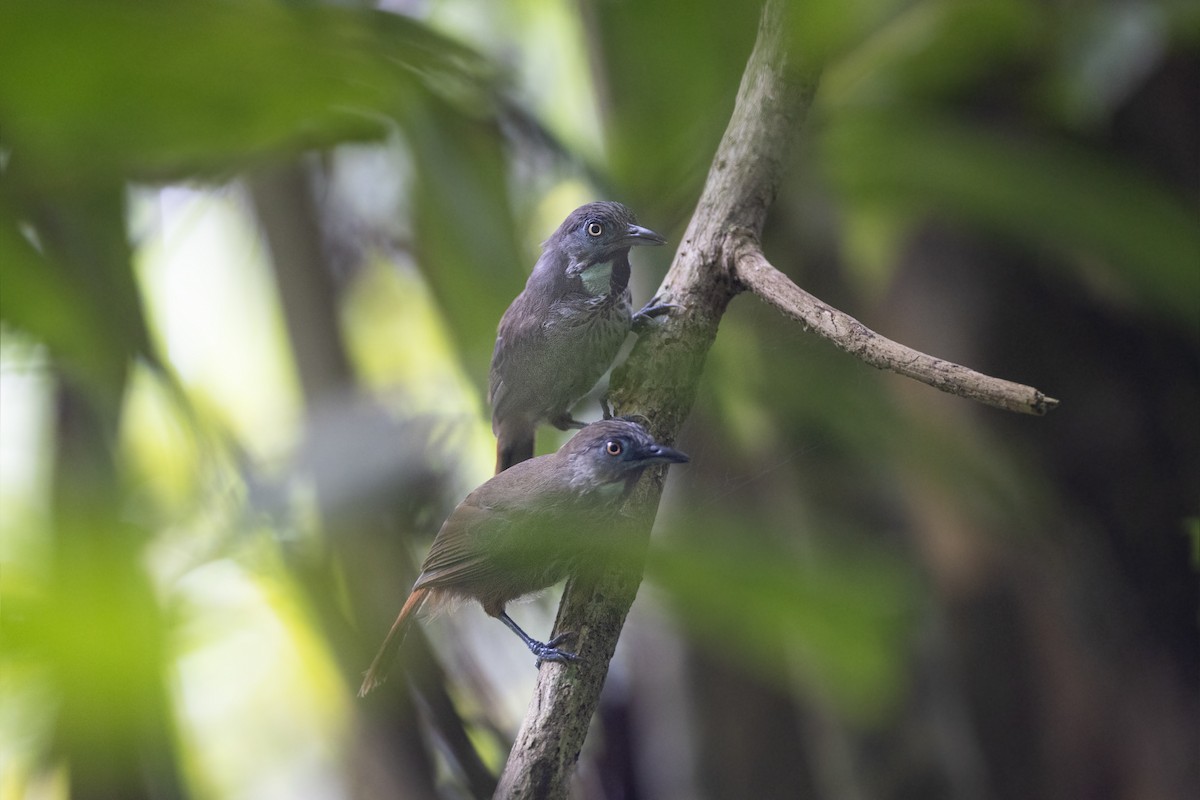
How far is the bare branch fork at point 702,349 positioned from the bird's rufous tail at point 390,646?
0.19m

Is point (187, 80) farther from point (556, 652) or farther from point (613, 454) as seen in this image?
point (556, 652)

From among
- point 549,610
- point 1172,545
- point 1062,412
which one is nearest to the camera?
point 549,610

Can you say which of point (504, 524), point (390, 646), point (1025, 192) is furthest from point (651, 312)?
point (1025, 192)

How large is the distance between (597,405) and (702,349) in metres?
0.16

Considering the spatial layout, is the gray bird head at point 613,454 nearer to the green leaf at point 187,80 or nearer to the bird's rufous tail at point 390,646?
the bird's rufous tail at point 390,646

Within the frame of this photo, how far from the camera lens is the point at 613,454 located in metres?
1.16

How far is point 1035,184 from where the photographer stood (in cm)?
295

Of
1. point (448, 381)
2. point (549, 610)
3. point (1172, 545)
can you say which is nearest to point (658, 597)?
point (549, 610)

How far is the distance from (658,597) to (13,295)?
0.77 meters

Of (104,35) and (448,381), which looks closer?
(104,35)

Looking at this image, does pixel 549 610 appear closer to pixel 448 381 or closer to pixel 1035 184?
pixel 448 381

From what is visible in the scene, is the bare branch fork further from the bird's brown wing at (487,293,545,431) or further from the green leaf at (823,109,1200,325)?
the green leaf at (823,109,1200,325)

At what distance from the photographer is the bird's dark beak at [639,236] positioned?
1198 millimetres

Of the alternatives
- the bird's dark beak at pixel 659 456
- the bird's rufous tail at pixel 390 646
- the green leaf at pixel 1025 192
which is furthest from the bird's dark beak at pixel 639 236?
the green leaf at pixel 1025 192
